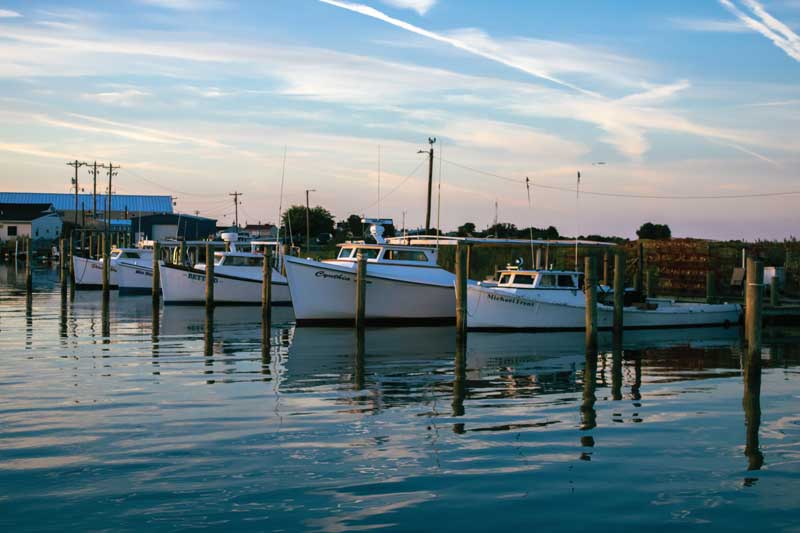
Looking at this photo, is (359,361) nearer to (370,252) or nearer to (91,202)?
(370,252)

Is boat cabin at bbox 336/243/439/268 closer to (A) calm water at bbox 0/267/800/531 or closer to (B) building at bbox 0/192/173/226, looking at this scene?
(A) calm water at bbox 0/267/800/531

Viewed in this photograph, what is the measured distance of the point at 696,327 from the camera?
99.6 ft

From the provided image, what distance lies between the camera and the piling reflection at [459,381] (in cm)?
1405

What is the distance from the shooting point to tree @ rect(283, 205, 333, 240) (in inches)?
3888

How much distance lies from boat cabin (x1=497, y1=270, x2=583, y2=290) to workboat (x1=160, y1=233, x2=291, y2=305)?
15116 millimetres

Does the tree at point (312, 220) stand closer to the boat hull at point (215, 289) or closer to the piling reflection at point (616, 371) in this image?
the boat hull at point (215, 289)

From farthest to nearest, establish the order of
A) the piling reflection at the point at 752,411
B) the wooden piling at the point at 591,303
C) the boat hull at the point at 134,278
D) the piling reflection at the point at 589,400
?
the boat hull at the point at 134,278
the wooden piling at the point at 591,303
the piling reflection at the point at 589,400
the piling reflection at the point at 752,411

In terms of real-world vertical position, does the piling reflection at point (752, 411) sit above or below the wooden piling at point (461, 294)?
below

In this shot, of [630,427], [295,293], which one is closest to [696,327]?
[295,293]

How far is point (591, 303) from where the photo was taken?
22.0 meters

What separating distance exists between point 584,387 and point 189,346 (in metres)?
11.3

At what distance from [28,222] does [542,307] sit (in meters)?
102

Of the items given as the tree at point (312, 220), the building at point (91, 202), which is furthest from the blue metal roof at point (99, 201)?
the tree at point (312, 220)

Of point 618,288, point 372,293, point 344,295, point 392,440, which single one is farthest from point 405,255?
point 392,440
